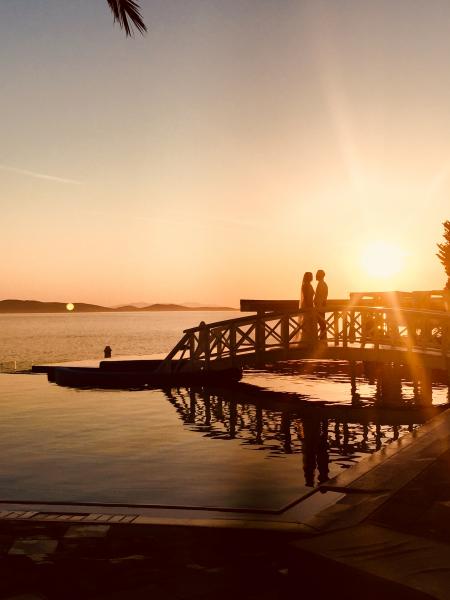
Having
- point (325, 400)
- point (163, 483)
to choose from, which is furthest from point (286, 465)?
point (325, 400)

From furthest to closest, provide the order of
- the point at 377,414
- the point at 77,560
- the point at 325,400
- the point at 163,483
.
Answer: the point at 325,400
the point at 377,414
the point at 163,483
the point at 77,560

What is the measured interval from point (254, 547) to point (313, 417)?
11982 mm

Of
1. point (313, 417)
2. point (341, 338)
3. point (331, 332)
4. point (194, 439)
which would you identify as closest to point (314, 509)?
point (194, 439)

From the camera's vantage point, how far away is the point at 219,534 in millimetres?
5941

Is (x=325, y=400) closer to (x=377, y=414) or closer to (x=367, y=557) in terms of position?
(x=377, y=414)

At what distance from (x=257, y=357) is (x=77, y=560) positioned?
17.9 meters

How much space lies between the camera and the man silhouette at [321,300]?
22.5 metres

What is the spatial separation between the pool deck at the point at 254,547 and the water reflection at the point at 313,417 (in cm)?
341

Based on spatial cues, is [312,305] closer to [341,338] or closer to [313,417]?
[341,338]

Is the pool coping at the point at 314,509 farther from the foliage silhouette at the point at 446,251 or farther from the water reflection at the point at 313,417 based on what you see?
the foliage silhouette at the point at 446,251

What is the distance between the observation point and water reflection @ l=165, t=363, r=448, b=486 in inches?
503

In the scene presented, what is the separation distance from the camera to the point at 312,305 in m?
23.0

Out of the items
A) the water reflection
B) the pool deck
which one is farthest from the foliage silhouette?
the pool deck

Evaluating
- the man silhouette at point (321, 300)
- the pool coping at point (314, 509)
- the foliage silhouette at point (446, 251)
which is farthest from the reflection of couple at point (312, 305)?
the foliage silhouette at point (446, 251)
